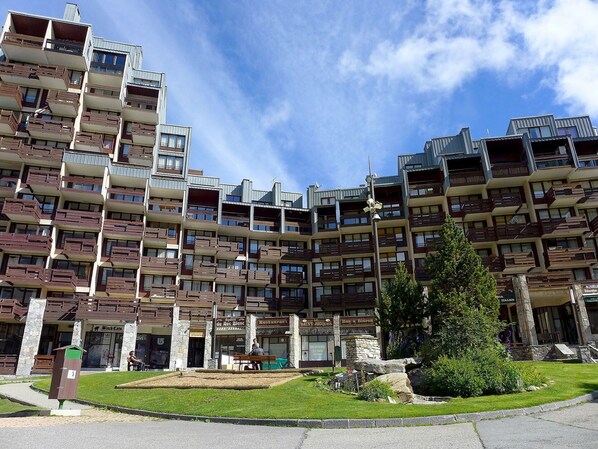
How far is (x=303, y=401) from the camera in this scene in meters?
16.7

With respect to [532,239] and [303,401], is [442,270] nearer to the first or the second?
[303,401]

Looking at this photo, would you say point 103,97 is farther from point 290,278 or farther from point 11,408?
point 11,408

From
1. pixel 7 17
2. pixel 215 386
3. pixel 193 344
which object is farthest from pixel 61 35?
pixel 215 386

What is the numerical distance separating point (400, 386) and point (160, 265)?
116 feet

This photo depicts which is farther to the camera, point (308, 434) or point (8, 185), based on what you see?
point (8, 185)

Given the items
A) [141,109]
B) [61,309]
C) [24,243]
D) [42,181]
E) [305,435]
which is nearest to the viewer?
[305,435]

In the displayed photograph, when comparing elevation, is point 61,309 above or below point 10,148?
below

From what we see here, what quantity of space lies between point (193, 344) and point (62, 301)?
46.9ft

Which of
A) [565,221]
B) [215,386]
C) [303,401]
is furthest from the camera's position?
[565,221]

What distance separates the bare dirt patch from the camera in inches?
802

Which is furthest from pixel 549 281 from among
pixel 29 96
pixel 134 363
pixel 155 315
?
pixel 29 96

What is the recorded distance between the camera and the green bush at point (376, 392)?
1698 centimetres

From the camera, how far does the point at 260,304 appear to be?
173 feet

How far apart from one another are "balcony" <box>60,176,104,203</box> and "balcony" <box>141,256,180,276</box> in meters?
7.88
